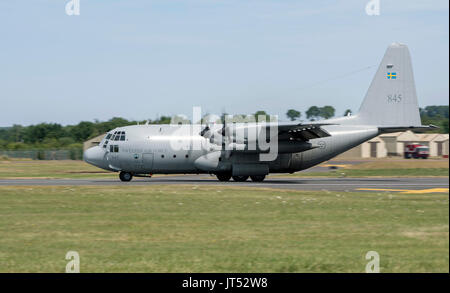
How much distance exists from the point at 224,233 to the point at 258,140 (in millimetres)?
21332

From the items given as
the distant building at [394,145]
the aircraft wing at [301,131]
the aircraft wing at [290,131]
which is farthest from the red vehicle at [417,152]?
the aircraft wing at [301,131]

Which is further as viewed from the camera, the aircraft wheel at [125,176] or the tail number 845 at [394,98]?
the tail number 845 at [394,98]

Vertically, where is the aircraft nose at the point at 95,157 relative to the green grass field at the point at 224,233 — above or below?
above

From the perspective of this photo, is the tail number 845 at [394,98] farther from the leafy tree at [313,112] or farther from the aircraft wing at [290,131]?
the leafy tree at [313,112]

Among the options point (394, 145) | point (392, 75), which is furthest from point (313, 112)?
point (392, 75)

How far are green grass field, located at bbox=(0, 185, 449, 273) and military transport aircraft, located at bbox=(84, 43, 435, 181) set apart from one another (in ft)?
40.7

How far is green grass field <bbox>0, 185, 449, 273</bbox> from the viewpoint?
1135 cm

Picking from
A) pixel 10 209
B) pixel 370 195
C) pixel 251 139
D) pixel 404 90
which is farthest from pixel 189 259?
pixel 404 90

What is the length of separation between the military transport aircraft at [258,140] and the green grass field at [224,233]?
40.7 feet

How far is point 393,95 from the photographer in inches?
1496

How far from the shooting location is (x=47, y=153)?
85.5 m

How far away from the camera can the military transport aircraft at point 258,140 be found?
3619 centimetres
